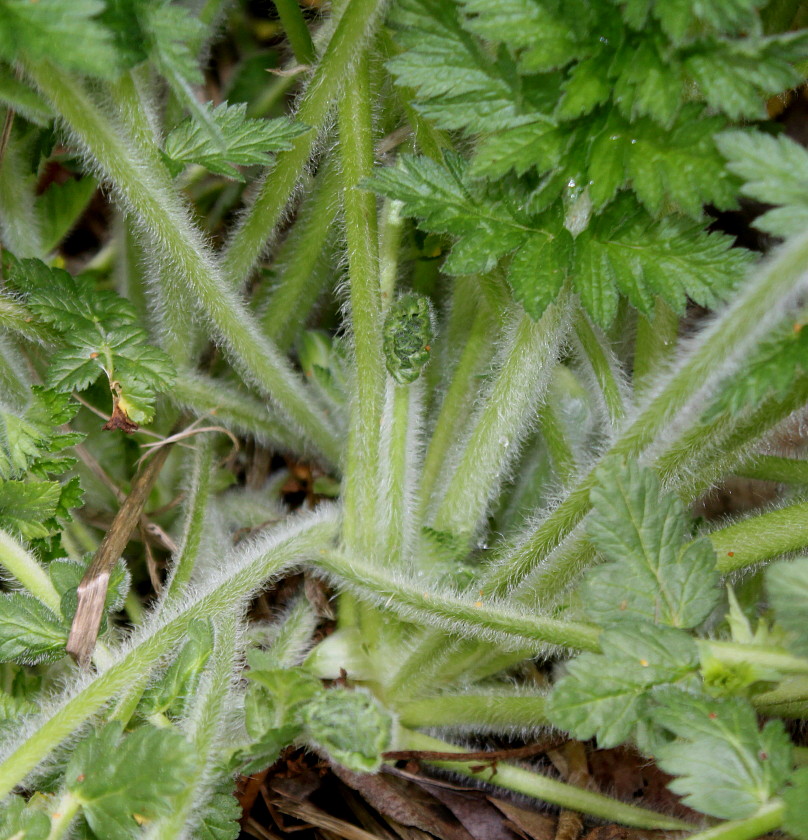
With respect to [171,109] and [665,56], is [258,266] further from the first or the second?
[665,56]

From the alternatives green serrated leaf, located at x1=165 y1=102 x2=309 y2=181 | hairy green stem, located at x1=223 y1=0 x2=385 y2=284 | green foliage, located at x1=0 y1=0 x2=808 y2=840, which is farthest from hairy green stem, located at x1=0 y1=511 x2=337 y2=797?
green serrated leaf, located at x1=165 y1=102 x2=309 y2=181

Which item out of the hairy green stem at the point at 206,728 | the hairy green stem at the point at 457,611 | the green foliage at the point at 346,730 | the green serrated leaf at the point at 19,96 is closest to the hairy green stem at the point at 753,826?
the hairy green stem at the point at 457,611

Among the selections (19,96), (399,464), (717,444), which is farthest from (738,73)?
(19,96)

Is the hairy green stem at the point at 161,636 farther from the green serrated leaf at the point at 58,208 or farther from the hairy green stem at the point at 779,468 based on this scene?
the green serrated leaf at the point at 58,208

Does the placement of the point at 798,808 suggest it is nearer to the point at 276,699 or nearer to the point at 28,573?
the point at 276,699

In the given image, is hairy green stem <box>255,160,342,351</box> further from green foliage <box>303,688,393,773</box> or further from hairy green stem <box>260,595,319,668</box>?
green foliage <box>303,688,393,773</box>

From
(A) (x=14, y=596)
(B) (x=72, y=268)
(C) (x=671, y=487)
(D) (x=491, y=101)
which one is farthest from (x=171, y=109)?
(C) (x=671, y=487)
